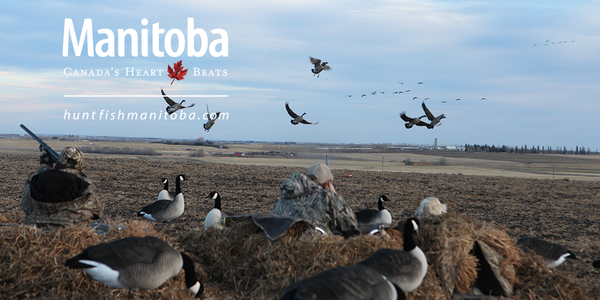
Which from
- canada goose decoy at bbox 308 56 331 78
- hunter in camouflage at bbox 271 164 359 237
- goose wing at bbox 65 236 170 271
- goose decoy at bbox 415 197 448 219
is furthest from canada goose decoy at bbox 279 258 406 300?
canada goose decoy at bbox 308 56 331 78

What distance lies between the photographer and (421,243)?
22.2 feet

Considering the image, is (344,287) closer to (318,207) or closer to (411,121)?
(318,207)

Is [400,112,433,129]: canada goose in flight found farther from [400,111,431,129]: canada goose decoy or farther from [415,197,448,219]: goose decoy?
[415,197,448,219]: goose decoy

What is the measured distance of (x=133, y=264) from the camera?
508cm

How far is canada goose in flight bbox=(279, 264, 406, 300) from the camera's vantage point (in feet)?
13.5

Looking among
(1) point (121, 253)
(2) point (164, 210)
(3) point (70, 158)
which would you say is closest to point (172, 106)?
(2) point (164, 210)

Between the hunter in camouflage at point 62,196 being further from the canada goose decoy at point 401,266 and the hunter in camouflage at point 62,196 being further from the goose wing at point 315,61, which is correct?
the goose wing at point 315,61

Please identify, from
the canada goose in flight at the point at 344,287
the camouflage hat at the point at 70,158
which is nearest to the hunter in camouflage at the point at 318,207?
the canada goose in flight at the point at 344,287

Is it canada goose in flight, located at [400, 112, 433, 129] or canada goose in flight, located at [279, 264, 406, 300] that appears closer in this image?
canada goose in flight, located at [279, 264, 406, 300]

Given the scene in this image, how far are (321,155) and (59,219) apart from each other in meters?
34.2

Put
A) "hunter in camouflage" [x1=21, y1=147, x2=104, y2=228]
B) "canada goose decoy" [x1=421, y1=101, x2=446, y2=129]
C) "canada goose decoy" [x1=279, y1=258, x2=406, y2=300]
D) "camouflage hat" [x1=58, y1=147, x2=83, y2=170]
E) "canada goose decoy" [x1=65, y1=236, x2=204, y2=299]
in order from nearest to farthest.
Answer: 1. "canada goose decoy" [x1=279, y1=258, x2=406, y2=300]
2. "canada goose decoy" [x1=65, y1=236, x2=204, y2=299]
3. "hunter in camouflage" [x1=21, y1=147, x2=104, y2=228]
4. "camouflage hat" [x1=58, y1=147, x2=83, y2=170]
5. "canada goose decoy" [x1=421, y1=101, x2=446, y2=129]

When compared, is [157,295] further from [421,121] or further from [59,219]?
[421,121]

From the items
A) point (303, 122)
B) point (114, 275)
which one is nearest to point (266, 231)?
point (114, 275)

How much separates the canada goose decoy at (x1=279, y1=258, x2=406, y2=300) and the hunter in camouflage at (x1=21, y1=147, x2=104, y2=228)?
4460mm
